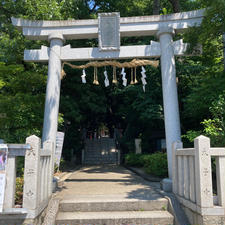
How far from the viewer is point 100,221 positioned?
4430 millimetres

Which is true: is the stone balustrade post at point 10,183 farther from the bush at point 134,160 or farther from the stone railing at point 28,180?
the bush at point 134,160

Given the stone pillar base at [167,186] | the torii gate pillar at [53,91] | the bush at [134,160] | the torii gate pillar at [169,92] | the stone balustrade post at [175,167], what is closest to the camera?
the stone balustrade post at [175,167]

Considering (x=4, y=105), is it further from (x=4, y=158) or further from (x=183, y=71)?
(x=183, y=71)

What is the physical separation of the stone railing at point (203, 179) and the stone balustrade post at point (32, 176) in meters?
3.15

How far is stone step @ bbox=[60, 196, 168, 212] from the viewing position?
16.0 ft

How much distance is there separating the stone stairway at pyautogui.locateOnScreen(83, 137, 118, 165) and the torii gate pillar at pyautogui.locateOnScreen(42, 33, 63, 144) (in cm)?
1112

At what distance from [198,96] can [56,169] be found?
6.62 m

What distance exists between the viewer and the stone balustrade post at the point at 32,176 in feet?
12.9

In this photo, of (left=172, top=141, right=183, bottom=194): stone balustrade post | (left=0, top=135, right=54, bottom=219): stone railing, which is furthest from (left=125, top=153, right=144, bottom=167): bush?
(left=0, top=135, right=54, bottom=219): stone railing

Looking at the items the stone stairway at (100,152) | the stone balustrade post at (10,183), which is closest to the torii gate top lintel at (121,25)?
the stone balustrade post at (10,183)

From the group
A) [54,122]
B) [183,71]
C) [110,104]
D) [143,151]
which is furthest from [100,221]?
[110,104]

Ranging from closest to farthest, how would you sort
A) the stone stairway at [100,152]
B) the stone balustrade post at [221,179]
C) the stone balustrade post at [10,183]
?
the stone balustrade post at [10,183] → the stone balustrade post at [221,179] → the stone stairway at [100,152]

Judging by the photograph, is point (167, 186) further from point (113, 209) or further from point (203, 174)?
point (203, 174)

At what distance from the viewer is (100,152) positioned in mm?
19219
